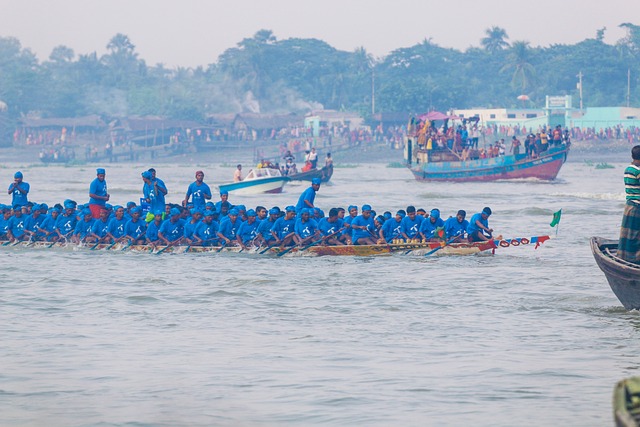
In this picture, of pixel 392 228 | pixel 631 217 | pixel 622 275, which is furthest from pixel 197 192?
pixel 631 217

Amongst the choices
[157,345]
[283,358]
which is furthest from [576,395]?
[157,345]

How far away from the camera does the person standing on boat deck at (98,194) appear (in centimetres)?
2331

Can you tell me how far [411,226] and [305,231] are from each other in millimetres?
1899

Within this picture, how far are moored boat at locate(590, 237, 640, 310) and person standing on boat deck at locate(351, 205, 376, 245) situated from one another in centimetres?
648

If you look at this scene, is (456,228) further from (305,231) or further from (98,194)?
(98,194)

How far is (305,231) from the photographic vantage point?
22203 millimetres

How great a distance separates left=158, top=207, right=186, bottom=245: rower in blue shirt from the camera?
2292 centimetres

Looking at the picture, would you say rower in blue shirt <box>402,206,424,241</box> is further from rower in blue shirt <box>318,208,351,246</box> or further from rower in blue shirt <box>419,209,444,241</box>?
rower in blue shirt <box>318,208,351,246</box>

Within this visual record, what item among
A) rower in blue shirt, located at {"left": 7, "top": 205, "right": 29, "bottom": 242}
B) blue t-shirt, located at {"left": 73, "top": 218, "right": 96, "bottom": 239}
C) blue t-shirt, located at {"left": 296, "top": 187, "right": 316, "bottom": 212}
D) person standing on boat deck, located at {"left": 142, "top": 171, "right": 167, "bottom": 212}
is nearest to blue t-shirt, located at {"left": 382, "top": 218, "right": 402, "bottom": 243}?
blue t-shirt, located at {"left": 296, "top": 187, "right": 316, "bottom": 212}

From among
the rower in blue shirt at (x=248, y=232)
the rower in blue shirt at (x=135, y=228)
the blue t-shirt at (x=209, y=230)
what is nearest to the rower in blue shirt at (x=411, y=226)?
the rower in blue shirt at (x=248, y=232)

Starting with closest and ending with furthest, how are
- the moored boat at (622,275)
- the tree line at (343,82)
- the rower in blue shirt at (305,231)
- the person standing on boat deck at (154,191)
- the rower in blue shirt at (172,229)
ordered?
1. the moored boat at (622,275)
2. the rower in blue shirt at (305,231)
3. the rower in blue shirt at (172,229)
4. the person standing on boat deck at (154,191)
5. the tree line at (343,82)

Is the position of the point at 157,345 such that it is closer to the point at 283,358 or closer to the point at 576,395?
the point at 283,358

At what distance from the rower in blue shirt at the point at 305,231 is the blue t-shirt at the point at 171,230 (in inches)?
91.7

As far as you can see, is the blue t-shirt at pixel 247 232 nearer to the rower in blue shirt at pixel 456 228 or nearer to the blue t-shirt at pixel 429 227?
the blue t-shirt at pixel 429 227
